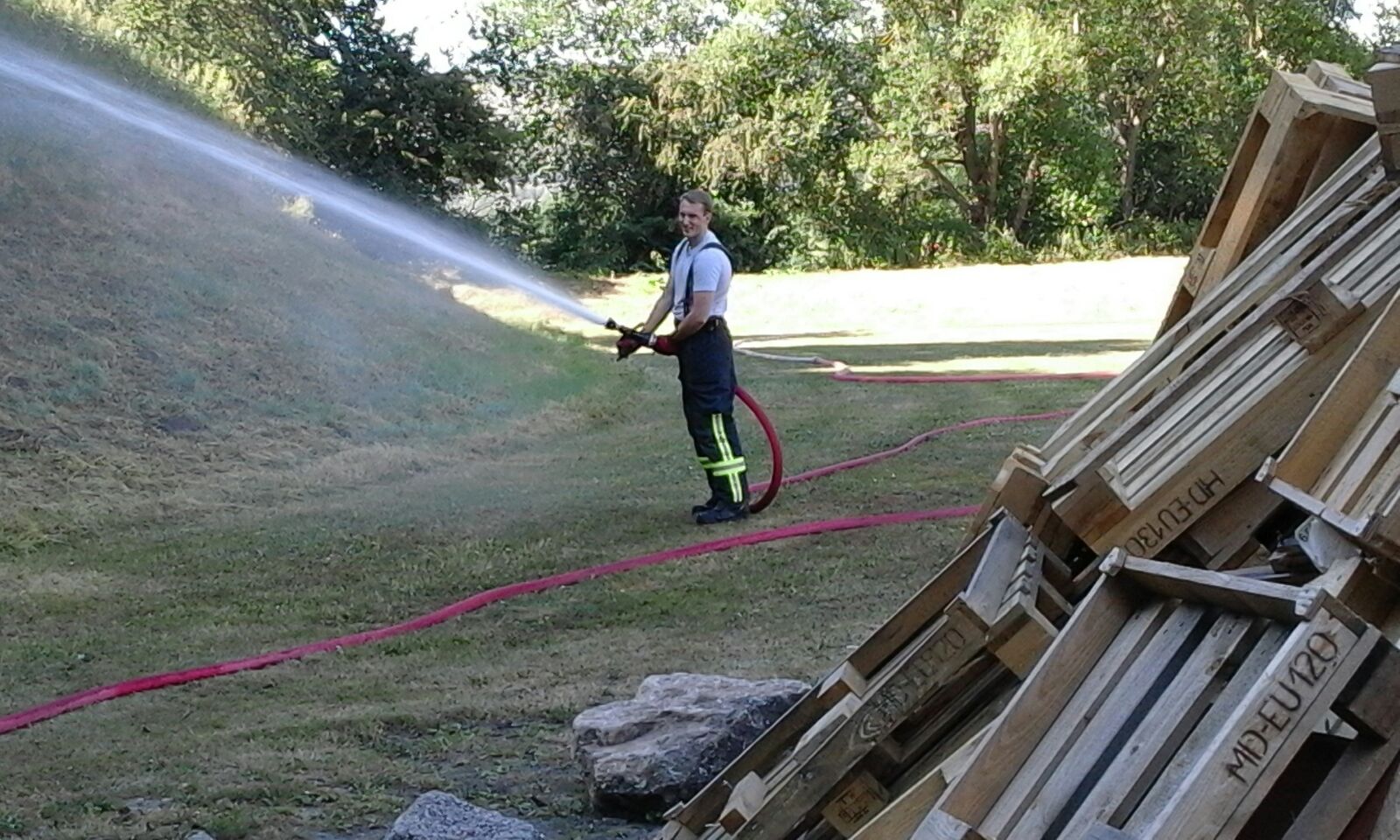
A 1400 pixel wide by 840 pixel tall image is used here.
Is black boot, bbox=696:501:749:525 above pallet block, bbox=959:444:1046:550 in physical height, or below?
below

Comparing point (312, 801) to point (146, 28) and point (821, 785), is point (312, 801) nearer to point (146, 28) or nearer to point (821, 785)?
point (821, 785)

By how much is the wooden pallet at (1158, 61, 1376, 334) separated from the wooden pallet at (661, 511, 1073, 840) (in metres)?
1.30

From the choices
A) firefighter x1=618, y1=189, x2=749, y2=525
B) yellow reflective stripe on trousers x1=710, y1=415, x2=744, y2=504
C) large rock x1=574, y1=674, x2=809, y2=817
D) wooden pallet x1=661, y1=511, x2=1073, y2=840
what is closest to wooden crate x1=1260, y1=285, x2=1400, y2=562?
wooden pallet x1=661, y1=511, x2=1073, y2=840

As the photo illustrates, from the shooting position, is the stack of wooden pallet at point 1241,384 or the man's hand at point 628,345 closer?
the stack of wooden pallet at point 1241,384

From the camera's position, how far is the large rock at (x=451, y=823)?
→ 3840mm

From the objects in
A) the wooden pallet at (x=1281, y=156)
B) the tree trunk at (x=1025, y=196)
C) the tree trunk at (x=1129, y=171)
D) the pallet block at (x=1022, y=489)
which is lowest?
the pallet block at (x=1022, y=489)

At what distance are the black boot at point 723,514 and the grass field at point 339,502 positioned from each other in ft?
0.62

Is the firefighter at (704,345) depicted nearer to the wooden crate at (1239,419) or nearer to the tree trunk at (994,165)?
the wooden crate at (1239,419)

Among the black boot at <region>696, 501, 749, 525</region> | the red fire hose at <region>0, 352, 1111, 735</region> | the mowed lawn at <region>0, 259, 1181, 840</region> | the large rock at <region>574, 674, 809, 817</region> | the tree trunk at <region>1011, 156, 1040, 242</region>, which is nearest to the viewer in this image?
the large rock at <region>574, 674, 809, 817</region>

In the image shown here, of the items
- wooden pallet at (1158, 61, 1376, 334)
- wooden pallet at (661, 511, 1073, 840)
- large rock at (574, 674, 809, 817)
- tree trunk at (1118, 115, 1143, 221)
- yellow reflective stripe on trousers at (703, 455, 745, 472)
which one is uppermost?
tree trunk at (1118, 115, 1143, 221)

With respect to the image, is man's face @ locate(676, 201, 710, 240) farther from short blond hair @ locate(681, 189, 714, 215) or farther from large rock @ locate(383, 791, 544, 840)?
large rock @ locate(383, 791, 544, 840)

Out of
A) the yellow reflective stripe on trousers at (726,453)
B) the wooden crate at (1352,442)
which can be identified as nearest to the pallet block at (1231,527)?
the wooden crate at (1352,442)

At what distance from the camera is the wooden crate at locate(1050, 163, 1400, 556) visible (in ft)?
10.2

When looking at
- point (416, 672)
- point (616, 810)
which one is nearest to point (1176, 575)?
point (616, 810)
